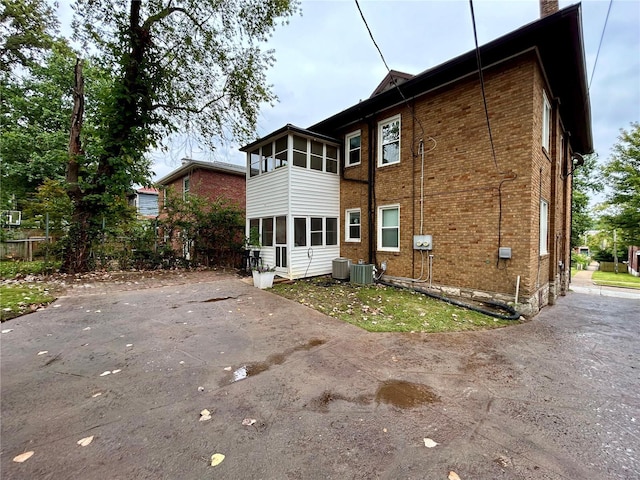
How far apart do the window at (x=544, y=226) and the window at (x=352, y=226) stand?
223 inches

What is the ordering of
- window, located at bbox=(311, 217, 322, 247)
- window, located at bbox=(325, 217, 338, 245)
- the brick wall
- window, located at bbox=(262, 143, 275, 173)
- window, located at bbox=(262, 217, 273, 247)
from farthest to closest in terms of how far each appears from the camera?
window, located at bbox=(325, 217, 338, 245), window, located at bbox=(262, 143, 275, 173), window, located at bbox=(262, 217, 273, 247), window, located at bbox=(311, 217, 322, 247), the brick wall

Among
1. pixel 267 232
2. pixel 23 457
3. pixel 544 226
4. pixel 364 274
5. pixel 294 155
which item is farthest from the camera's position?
pixel 267 232

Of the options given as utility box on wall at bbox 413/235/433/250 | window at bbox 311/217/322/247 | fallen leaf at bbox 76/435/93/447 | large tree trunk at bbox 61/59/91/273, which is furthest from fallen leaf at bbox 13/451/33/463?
large tree trunk at bbox 61/59/91/273

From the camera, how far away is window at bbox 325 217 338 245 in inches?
430

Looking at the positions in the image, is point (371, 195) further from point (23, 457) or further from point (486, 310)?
point (23, 457)

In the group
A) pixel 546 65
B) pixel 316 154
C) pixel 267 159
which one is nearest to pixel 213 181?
pixel 267 159

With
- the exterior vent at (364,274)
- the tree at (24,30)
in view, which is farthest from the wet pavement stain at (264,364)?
the tree at (24,30)

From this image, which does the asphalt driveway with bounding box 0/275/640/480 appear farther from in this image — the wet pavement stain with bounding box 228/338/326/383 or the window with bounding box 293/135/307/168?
the window with bounding box 293/135/307/168

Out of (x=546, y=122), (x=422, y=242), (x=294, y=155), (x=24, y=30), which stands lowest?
(x=422, y=242)

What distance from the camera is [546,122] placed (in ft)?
25.2

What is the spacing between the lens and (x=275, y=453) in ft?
6.86

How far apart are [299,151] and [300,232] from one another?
3079mm

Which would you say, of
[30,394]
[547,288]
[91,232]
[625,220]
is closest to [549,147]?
[547,288]

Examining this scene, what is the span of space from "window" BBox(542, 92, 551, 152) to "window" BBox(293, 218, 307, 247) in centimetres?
763
